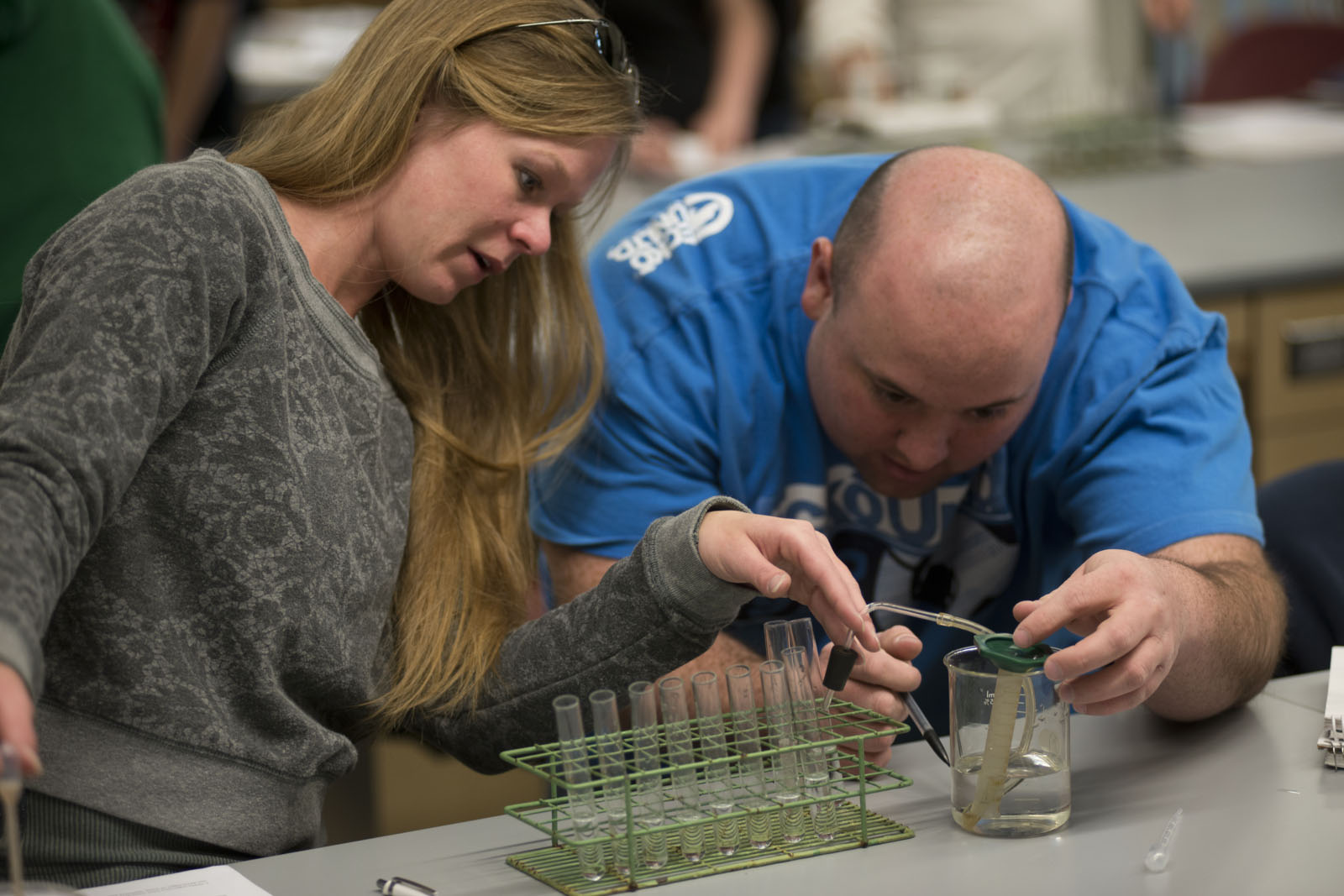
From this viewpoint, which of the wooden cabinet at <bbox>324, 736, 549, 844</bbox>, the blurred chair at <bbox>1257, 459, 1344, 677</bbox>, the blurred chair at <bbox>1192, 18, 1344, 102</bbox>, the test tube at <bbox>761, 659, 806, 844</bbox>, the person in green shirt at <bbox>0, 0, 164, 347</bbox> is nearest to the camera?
the test tube at <bbox>761, 659, 806, 844</bbox>

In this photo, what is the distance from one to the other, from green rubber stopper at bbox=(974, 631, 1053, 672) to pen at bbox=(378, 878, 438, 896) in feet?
1.50

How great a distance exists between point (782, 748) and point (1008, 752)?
182 mm

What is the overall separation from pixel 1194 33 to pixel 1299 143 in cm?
269

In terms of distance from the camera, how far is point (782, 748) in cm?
107

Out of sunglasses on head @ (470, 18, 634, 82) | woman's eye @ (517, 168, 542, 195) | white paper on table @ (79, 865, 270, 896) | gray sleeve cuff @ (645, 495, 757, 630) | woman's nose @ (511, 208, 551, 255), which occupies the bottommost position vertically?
white paper on table @ (79, 865, 270, 896)

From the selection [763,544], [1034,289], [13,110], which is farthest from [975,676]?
[13,110]

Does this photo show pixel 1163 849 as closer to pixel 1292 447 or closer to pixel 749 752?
pixel 749 752

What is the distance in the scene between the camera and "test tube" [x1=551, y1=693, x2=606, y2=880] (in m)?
1.04

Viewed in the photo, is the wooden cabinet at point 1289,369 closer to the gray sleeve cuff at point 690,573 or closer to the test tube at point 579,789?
the gray sleeve cuff at point 690,573

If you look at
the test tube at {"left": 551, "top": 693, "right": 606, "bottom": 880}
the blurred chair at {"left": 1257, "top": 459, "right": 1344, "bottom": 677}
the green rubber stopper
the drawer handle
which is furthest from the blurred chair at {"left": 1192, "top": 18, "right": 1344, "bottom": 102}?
the test tube at {"left": 551, "top": 693, "right": 606, "bottom": 880}

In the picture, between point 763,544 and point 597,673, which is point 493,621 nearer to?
point 597,673

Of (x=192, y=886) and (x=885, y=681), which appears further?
(x=885, y=681)

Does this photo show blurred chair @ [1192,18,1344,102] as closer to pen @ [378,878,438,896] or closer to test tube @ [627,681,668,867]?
test tube @ [627,681,668,867]

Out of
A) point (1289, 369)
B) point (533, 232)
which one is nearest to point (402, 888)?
point (533, 232)
